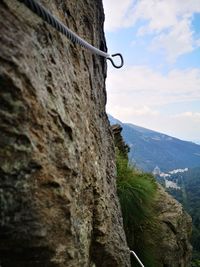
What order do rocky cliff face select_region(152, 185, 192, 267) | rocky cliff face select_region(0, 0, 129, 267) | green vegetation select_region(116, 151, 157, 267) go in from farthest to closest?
1. rocky cliff face select_region(152, 185, 192, 267)
2. green vegetation select_region(116, 151, 157, 267)
3. rocky cliff face select_region(0, 0, 129, 267)

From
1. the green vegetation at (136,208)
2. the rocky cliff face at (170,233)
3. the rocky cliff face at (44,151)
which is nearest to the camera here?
the rocky cliff face at (44,151)

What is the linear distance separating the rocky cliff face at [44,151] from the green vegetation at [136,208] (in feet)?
11.4

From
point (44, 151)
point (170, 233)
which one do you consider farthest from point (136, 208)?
point (44, 151)

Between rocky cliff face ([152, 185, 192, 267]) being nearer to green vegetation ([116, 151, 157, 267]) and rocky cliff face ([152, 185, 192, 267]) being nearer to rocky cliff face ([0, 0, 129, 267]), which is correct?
green vegetation ([116, 151, 157, 267])

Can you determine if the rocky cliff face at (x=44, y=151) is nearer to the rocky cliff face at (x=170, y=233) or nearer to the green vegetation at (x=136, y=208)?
the green vegetation at (x=136, y=208)

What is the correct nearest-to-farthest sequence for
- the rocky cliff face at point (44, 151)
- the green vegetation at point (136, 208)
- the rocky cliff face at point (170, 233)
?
the rocky cliff face at point (44, 151) → the green vegetation at point (136, 208) → the rocky cliff face at point (170, 233)

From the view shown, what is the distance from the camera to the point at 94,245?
3.43 m

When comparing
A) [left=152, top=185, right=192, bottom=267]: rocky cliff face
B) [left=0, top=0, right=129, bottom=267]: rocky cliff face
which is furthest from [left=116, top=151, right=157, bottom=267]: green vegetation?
[left=0, top=0, right=129, bottom=267]: rocky cliff face

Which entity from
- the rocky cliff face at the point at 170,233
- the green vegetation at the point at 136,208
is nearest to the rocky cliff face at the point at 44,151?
the green vegetation at the point at 136,208

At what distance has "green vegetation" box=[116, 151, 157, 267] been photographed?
699cm

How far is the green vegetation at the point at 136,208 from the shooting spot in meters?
6.99

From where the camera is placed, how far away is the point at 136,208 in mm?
7188

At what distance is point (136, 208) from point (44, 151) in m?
5.23

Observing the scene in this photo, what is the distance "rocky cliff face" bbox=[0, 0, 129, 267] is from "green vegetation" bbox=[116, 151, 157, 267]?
3.48 metres
